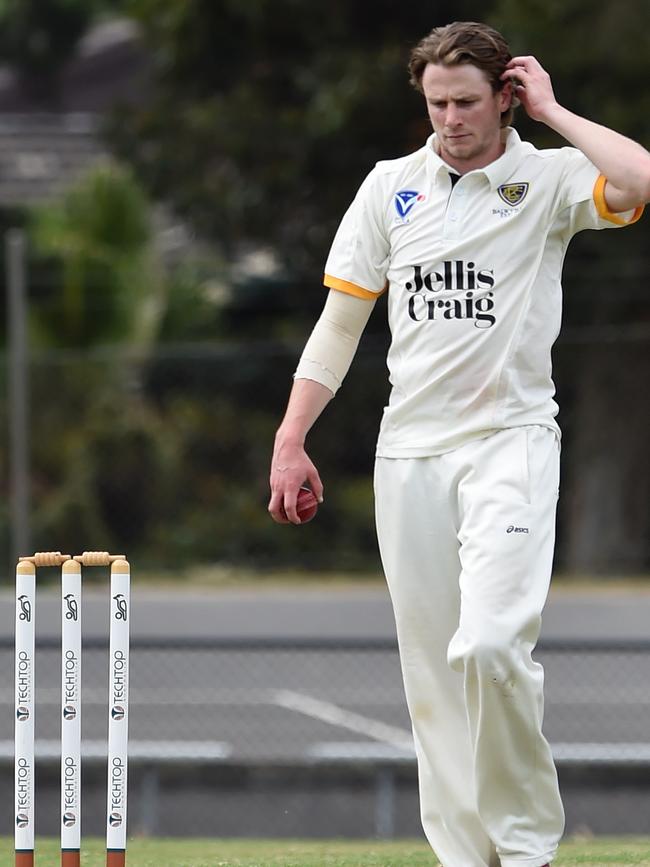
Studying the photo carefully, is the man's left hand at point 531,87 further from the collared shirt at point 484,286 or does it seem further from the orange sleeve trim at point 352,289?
the orange sleeve trim at point 352,289

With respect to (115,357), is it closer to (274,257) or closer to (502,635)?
(274,257)

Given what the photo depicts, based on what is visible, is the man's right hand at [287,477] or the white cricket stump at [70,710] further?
the man's right hand at [287,477]

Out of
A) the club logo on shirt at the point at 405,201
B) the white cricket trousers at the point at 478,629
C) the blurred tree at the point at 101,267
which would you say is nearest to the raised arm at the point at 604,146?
the club logo on shirt at the point at 405,201

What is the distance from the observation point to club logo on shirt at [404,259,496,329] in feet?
13.6

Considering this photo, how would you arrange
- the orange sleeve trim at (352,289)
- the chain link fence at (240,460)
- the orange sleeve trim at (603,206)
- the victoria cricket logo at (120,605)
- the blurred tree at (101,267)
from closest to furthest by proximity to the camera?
the victoria cricket logo at (120,605), the orange sleeve trim at (603,206), the orange sleeve trim at (352,289), the chain link fence at (240,460), the blurred tree at (101,267)

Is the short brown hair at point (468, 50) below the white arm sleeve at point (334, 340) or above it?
above

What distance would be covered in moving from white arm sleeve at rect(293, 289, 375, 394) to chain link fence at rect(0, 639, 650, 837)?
9.06 ft

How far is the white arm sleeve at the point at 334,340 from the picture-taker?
173 inches

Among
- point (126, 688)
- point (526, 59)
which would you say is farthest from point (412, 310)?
point (126, 688)

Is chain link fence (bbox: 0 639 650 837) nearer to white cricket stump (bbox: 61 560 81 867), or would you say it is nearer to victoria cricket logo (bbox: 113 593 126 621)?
white cricket stump (bbox: 61 560 81 867)

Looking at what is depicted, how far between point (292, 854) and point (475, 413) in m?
1.88

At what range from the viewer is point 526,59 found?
4.20 meters

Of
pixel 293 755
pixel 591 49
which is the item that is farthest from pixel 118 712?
pixel 591 49

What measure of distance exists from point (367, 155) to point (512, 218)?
501 inches
